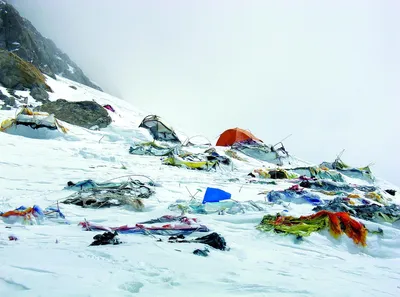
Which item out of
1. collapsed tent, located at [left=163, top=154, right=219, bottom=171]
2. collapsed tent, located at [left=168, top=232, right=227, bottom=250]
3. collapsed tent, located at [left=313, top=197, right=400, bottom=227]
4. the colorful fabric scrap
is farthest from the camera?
collapsed tent, located at [left=163, top=154, right=219, bottom=171]

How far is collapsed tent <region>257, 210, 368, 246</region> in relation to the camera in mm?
5658

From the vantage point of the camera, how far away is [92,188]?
8.00 m

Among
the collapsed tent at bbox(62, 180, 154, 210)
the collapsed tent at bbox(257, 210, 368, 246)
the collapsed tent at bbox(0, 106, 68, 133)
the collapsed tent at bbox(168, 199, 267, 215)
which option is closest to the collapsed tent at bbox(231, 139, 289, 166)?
the collapsed tent at bbox(0, 106, 68, 133)

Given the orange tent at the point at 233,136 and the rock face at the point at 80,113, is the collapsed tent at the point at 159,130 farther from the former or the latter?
Answer: the orange tent at the point at 233,136

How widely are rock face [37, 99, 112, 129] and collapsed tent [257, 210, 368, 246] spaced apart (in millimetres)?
18057

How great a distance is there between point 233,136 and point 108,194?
17.6 meters

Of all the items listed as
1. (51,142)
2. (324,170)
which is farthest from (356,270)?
(51,142)

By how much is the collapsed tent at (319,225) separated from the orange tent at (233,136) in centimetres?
1790

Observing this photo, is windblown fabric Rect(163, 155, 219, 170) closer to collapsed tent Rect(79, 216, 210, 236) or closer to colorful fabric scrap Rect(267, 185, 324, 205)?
colorful fabric scrap Rect(267, 185, 324, 205)

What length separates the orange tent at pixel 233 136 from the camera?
2422 centimetres

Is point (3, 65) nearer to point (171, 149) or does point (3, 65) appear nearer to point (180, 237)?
point (171, 149)

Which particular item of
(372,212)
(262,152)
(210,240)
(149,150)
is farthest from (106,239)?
(262,152)

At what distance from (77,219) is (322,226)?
13.5 ft

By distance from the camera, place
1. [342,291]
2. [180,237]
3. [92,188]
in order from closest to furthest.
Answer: [342,291], [180,237], [92,188]
